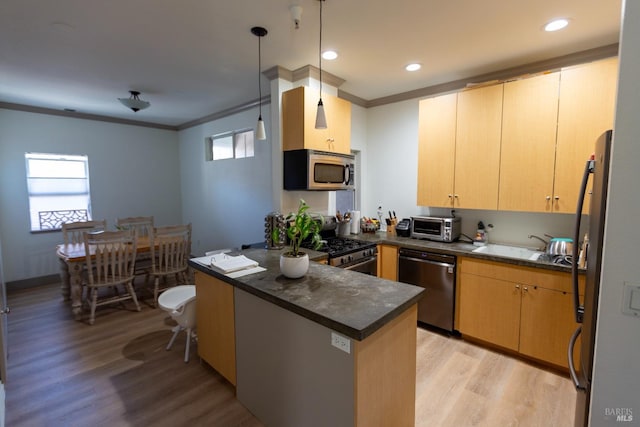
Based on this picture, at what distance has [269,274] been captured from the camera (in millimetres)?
2037

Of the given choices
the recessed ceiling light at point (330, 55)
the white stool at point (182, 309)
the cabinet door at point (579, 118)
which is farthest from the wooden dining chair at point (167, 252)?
the cabinet door at point (579, 118)

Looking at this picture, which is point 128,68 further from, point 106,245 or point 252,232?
point 252,232

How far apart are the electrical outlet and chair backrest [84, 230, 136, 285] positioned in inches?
121

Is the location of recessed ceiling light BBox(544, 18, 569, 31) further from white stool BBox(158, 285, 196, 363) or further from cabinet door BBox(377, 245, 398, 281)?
white stool BBox(158, 285, 196, 363)

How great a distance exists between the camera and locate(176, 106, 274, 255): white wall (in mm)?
4344

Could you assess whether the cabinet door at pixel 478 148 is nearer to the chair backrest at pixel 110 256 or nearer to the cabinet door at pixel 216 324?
the cabinet door at pixel 216 324

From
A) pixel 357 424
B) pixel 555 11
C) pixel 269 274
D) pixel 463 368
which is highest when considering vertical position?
pixel 555 11

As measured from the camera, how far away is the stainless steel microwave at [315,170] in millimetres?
2873

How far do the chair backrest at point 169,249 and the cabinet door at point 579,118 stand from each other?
13.3 ft

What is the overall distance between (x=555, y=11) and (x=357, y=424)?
110 inches

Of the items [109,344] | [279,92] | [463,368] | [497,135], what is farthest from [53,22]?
[463,368]

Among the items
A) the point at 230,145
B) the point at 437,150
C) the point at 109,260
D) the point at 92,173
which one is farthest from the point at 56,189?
the point at 437,150

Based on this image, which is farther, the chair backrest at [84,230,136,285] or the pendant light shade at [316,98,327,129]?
the chair backrest at [84,230,136,285]

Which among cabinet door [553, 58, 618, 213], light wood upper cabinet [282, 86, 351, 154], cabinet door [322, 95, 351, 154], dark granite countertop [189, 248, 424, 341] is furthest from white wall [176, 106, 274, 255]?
cabinet door [553, 58, 618, 213]
